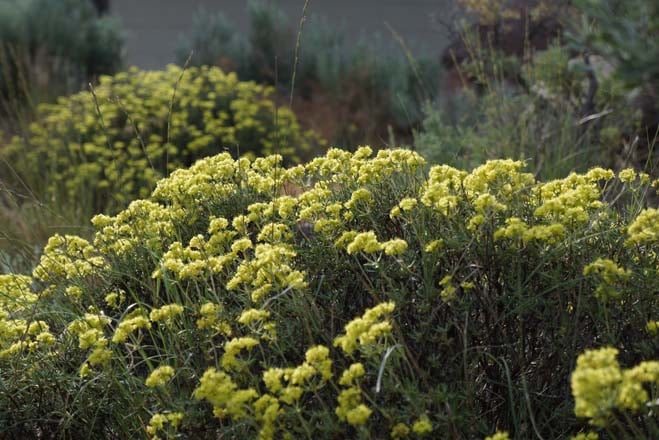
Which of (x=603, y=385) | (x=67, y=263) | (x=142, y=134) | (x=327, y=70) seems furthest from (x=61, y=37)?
(x=603, y=385)

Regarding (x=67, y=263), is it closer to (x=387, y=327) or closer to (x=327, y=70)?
(x=387, y=327)

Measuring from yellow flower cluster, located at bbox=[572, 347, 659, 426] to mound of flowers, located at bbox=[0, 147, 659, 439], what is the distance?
244 millimetres

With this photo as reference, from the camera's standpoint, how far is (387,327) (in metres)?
1.95

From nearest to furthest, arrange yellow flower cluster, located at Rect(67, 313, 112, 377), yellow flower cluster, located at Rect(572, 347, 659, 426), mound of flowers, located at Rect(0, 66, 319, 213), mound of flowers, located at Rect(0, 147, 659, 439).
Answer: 1. yellow flower cluster, located at Rect(572, 347, 659, 426)
2. mound of flowers, located at Rect(0, 147, 659, 439)
3. yellow flower cluster, located at Rect(67, 313, 112, 377)
4. mound of flowers, located at Rect(0, 66, 319, 213)

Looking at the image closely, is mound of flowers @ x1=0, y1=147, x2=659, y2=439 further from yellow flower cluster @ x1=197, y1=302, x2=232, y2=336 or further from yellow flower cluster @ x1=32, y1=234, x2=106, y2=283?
yellow flower cluster @ x1=32, y1=234, x2=106, y2=283

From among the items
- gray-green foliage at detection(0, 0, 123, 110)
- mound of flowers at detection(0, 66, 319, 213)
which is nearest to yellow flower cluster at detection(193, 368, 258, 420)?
mound of flowers at detection(0, 66, 319, 213)

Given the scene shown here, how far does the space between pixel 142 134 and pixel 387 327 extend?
577 centimetres

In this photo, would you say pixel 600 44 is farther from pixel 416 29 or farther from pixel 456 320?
pixel 416 29

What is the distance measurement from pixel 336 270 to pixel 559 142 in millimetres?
3628

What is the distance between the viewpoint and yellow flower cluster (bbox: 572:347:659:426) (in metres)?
1.65

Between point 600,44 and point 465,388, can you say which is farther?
point 465,388

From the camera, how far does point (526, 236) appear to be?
7.46 ft

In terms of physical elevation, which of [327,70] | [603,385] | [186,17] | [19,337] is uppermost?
[603,385]

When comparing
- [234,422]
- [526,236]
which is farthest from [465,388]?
[234,422]
